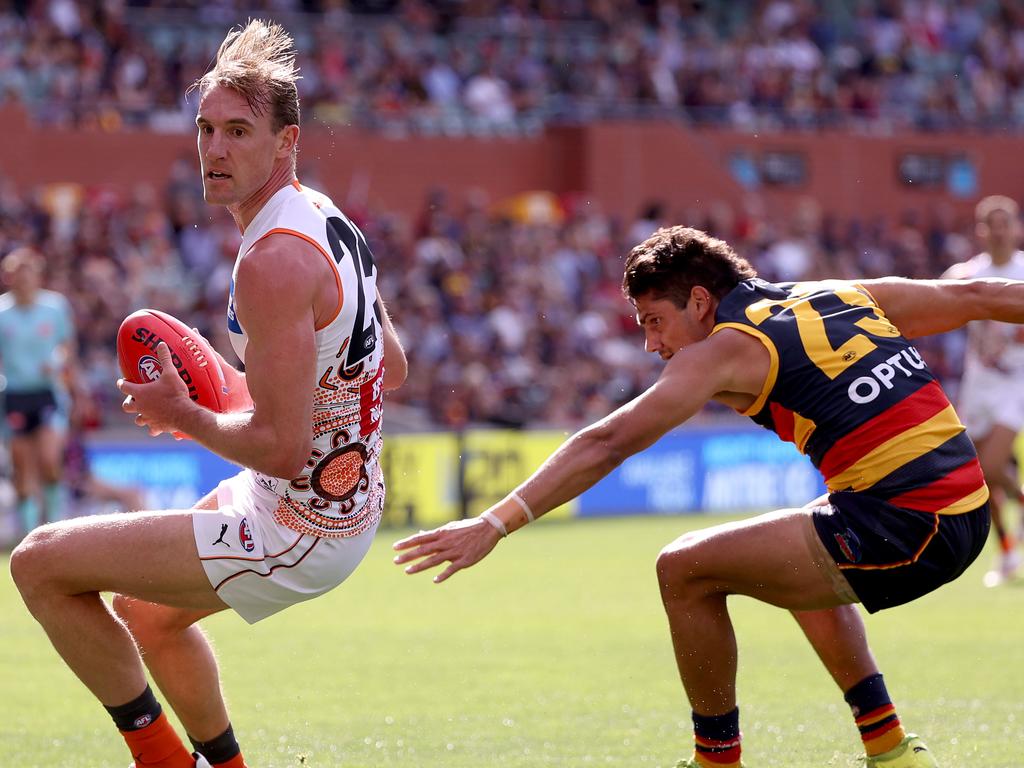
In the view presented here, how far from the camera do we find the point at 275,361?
4.35m

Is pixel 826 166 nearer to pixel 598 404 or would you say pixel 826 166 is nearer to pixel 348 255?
pixel 598 404

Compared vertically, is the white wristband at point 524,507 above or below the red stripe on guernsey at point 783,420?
below

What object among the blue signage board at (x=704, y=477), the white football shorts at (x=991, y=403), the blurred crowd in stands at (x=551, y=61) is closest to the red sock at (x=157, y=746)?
the white football shorts at (x=991, y=403)

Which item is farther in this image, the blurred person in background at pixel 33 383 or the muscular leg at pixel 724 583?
the blurred person in background at pixel 33 383

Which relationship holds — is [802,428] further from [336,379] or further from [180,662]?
[180,662]

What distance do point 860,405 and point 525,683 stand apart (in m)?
3.30

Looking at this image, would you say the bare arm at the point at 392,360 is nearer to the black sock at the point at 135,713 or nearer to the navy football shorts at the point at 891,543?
the black sock at the point at 135,713

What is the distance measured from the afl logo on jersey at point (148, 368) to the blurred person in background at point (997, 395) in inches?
291

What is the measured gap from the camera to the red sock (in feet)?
15.6

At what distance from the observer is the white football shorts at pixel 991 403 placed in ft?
37.2

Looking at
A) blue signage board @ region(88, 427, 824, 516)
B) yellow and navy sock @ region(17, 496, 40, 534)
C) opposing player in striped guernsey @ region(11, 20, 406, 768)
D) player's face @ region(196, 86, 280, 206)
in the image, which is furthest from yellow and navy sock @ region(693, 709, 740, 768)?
blue signage board @ region(88, 427, 824, 516)

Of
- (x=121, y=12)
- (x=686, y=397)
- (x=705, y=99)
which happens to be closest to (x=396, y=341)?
(x=686, y=397)

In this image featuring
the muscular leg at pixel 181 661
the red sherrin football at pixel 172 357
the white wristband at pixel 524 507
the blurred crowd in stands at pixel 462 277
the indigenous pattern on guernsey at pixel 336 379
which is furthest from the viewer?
the blurred crowd in stands at pixel 462 277

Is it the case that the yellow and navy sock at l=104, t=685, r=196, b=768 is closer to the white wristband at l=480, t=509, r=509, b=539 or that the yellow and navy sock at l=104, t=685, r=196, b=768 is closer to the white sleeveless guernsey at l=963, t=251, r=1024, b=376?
the white wristband at l=480, t=509, r=509, b=539
